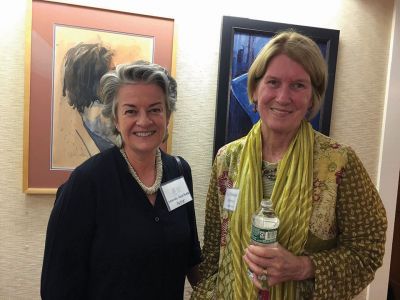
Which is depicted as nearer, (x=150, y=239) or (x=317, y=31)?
(x=150, y=239)

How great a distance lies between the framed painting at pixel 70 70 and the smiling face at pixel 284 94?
70 centimetres

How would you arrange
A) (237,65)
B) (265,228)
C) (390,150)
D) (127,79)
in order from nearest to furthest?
(265,228) < (127,79) < (237,65) < (390,150)

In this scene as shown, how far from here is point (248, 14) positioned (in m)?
1.71

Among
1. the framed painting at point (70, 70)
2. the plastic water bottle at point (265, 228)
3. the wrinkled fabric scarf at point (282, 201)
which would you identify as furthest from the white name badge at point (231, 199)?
the framed painting at point (70, 70)

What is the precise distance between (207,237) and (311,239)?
408 millimetres

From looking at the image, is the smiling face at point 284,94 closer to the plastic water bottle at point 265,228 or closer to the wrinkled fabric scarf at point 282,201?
the wrinkled fabric scarf at point 282,201

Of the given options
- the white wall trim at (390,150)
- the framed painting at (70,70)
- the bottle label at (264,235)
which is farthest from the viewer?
the white wall trim at (390,150)

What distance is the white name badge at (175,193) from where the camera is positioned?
1192 millimetres

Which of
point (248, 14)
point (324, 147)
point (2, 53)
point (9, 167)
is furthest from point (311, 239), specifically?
point (2, 53)

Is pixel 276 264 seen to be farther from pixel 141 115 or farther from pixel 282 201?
pixel 141 115

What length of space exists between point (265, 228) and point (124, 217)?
1.52ft

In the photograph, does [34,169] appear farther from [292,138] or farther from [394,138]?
[394,138]

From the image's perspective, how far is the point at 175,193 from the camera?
123cm

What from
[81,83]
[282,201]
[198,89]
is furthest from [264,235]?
[81,83]
